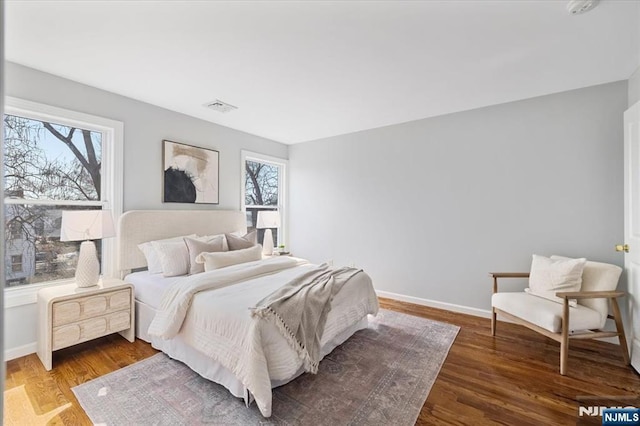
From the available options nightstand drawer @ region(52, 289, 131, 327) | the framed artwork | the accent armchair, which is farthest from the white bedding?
the accent armchair

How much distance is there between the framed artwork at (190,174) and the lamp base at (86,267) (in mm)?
1043

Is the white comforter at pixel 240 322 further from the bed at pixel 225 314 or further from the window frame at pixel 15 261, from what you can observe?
the window frame at pixel 15 261

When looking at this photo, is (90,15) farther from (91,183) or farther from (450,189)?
(450,189)

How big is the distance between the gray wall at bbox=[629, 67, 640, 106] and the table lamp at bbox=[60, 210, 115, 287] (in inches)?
195

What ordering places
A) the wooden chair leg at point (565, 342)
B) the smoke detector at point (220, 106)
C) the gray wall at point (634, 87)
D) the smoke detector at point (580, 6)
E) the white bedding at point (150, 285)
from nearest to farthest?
the smoke detector at point (580, 6)
the wooden chair leg at point (565, 342)
the gray wall at point (634, 87)
the white bedding at point (150, 285)
the smoke detector at point (220, 106)

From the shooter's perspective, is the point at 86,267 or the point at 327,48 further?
the point at 86,267

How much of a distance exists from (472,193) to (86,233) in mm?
4168

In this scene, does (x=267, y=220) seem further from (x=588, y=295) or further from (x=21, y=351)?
(x=588, y=295)

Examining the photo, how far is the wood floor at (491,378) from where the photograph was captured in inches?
71.9

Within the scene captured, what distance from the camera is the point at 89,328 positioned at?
246 centimetres

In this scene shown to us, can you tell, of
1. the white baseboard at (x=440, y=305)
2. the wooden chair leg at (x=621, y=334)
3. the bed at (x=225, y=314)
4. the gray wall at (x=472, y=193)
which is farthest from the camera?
the white baseboard at (x=440, y=305)

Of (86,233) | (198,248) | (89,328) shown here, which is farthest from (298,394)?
(86,233)

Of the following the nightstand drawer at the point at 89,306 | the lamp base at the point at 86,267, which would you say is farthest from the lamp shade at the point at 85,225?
the nightstand drawer at the point at 89,306

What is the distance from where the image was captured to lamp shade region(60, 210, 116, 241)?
2.42 m
